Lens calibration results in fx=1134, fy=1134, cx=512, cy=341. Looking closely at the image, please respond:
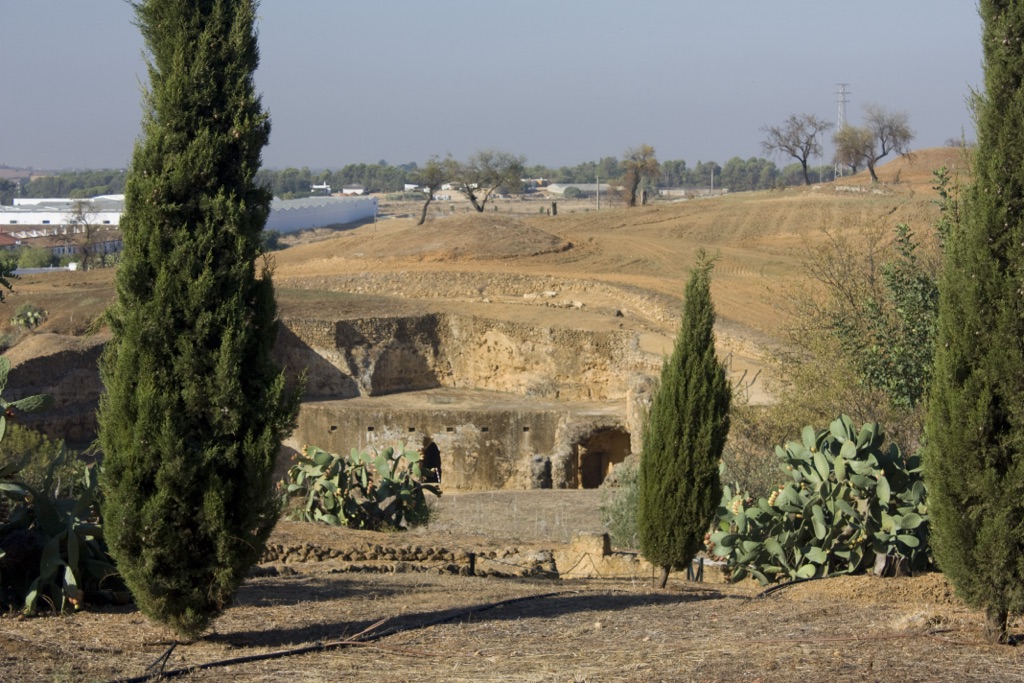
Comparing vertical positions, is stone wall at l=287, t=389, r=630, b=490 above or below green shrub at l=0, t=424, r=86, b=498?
below

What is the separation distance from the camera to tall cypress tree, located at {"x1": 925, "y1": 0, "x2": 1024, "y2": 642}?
6.39m

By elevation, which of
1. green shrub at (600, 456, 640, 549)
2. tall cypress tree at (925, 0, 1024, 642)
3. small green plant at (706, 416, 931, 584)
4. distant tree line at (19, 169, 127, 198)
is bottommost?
green shrub at (600, 456, 640, 549)

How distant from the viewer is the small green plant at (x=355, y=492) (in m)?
14.6

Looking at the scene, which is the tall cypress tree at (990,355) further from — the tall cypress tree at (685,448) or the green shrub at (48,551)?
the green shrub at (48,551)

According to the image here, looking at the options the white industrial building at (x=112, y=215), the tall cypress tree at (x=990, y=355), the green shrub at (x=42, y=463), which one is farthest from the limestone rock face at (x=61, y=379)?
the white industrial building at (x=112, y=215)

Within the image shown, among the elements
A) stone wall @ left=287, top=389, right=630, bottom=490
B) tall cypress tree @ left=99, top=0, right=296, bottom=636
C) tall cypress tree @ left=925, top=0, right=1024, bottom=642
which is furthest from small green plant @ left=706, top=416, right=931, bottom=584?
stone wall @ left=287, top=389, right=630, bottom=490

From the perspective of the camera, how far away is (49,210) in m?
84.8

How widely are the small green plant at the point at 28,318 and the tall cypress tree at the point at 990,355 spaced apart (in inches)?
1123

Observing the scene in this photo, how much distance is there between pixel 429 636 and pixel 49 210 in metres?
85.7

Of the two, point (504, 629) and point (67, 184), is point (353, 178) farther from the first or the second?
point (504, 629)

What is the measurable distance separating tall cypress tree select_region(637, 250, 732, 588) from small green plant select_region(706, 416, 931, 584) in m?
0.63

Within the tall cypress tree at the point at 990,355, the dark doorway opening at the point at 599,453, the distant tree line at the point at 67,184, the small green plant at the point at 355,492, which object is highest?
the distant tree line at the point at 67,184

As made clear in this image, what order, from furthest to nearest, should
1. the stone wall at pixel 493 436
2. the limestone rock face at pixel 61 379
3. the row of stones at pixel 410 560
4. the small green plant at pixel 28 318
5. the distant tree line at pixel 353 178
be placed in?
the distant tree line at pixel 353 178
the small green plant at pixel 28 318
the limestone rock face at pixel 61 379
the stone wall at pixel 493 436
the row of stones at pixel 410 560

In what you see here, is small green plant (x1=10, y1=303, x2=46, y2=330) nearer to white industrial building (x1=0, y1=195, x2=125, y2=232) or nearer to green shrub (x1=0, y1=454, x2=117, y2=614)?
green shrub (x1=0, y1=454, x2=117, y2=614)
